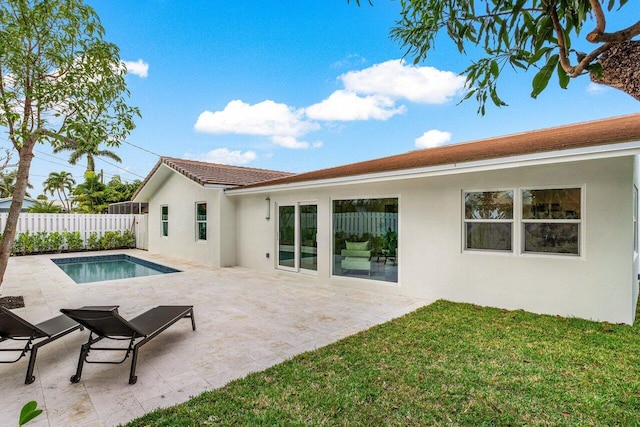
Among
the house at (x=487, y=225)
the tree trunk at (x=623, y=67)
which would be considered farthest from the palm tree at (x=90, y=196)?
the tree trunk at (x=623, y=67)

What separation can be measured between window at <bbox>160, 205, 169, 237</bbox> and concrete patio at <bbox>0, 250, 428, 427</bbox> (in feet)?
21.2

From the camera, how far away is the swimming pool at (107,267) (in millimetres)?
12552

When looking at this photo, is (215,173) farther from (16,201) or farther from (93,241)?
(93,241)

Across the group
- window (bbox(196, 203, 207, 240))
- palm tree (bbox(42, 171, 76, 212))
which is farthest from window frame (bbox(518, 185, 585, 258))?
palm tree (bbox(42, 171, 76, 212))

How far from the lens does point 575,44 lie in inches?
123

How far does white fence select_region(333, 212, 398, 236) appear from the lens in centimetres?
893

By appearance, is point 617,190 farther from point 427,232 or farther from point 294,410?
point 294,410

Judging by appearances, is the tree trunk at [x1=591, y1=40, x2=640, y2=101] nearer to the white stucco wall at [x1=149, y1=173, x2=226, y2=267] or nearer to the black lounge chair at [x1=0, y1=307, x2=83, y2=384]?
the black lounge chair at [x1=0, y1=307, x2=83, y2=384]

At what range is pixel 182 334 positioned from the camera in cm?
585

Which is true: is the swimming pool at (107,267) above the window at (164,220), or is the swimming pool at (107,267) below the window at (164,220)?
below

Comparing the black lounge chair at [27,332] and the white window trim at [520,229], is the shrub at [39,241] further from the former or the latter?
the white window trim at [520,229]

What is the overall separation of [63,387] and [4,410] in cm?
53

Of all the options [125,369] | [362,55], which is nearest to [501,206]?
[125,369]

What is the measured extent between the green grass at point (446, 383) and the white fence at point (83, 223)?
18443 millimetres
